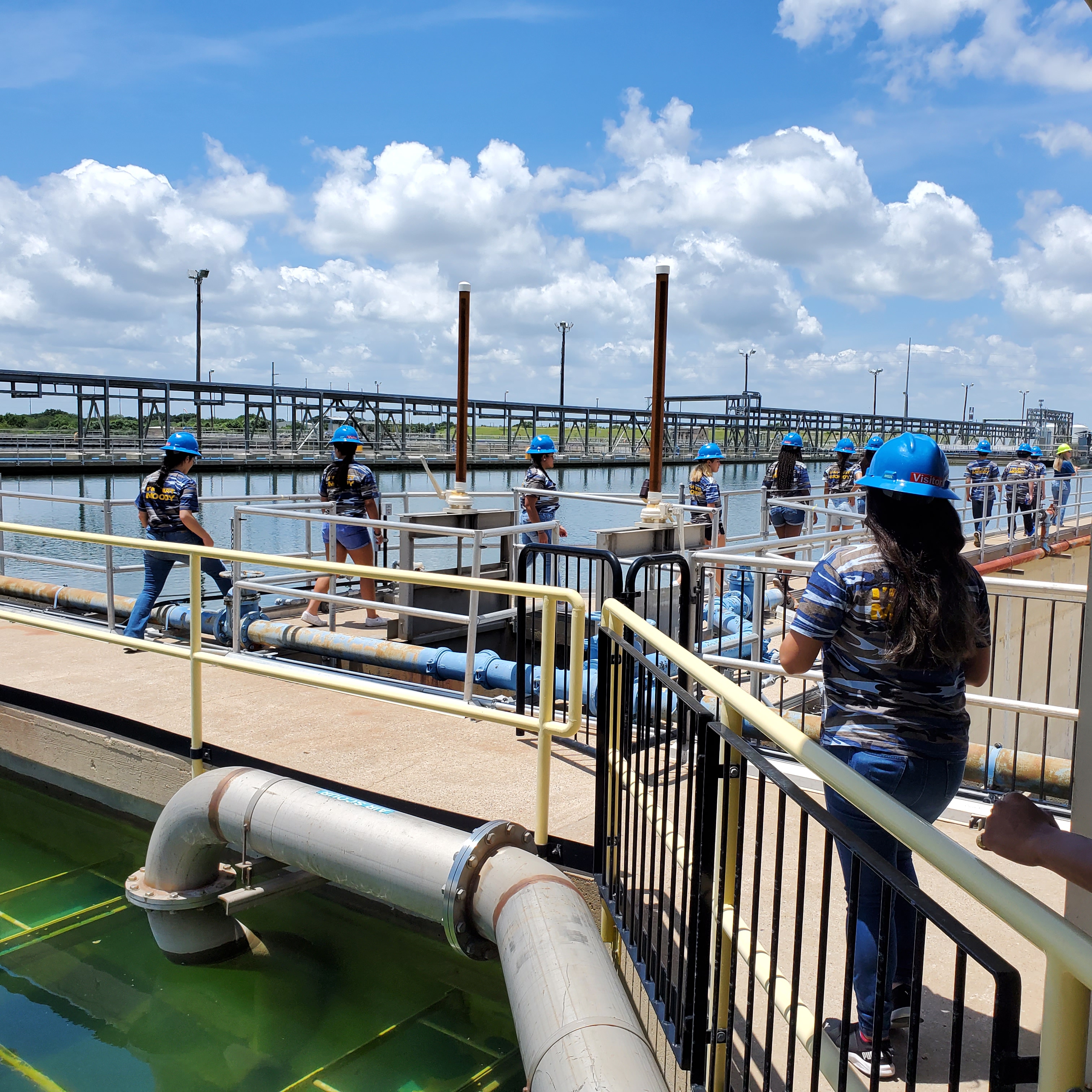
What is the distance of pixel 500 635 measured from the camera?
9.65 metres

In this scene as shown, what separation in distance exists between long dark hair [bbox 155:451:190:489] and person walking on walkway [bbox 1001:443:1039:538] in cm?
1301

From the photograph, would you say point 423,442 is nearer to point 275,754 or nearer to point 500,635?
point 500,635

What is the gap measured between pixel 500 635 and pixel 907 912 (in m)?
7.10

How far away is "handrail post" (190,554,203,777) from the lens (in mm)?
5125

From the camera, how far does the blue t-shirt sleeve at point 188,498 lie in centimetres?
780

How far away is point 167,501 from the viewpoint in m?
7.80

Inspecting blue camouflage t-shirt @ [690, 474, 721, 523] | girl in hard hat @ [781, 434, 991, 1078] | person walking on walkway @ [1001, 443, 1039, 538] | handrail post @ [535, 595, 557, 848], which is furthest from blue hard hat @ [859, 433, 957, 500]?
→ person walking on walkway @ [1001, 443, 1039, 538]

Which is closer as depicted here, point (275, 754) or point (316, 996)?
point (316, 996)

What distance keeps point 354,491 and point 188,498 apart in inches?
60.6

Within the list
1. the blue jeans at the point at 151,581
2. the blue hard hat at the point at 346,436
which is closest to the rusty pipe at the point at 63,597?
the blue jeans at the point at 151,581

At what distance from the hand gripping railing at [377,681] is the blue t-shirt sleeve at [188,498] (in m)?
1.58

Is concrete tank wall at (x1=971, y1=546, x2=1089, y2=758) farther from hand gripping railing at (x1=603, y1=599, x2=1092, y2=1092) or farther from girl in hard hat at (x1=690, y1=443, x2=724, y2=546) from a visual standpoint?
hand gripping railing at (x1=603, y1=599, x2=1092, y2=1092)

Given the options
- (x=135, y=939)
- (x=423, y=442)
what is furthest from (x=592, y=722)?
(x=423, y=442)

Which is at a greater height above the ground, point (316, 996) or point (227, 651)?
point (227, 651)
